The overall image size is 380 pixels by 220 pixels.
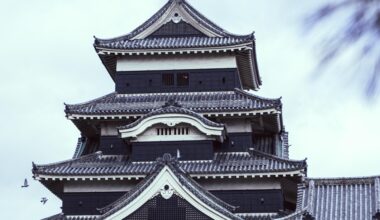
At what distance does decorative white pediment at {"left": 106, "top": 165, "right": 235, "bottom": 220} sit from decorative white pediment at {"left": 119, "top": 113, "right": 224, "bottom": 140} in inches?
118

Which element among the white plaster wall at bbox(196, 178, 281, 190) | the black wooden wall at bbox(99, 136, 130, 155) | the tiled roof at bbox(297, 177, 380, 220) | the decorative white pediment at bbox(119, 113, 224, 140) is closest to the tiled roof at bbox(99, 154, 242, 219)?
the white plaster wall at bbox(196, 178, 281, 190)

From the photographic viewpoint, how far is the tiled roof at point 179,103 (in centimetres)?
3123

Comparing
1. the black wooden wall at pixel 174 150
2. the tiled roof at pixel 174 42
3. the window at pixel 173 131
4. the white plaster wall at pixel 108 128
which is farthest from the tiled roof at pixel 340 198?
the white plaster wall at pixel 108 128

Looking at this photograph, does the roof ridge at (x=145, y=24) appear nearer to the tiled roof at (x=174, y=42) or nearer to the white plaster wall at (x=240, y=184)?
the tiled roof at (x=174, y=42)

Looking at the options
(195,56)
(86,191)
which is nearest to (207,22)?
(195,56)

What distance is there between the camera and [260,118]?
3192 centimetres

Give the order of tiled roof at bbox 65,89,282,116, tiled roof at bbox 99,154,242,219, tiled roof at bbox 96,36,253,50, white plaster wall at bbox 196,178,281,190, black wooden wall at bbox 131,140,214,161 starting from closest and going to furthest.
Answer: tiled roof at bbox 99,154,242,219 → white plaster wall at bbox 196,178,281,190 → black wooden wall at bbox 131,140,214,161 → tiled roof at bbox 65,89,282,116 → tiled roof at bbox 96,36,253,50

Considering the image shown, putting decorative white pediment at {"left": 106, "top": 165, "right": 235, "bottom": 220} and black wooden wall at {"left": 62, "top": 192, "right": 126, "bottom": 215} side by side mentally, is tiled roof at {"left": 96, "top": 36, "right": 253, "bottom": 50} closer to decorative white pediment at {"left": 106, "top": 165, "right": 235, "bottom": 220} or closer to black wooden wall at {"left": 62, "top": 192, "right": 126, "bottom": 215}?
black wooden wall at {"left": 62, "top": 192, "right": 126, "bottom": 215}

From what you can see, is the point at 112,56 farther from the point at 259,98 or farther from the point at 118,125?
the point at 259,98

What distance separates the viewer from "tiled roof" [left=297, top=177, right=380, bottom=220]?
28047mm

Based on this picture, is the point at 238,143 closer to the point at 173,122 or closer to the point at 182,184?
the point at 173,122

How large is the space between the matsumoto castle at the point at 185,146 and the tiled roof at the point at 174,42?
1.5 inches

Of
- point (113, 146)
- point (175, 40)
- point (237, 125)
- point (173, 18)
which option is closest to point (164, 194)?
point (113, 146)

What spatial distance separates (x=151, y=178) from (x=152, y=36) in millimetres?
8279
